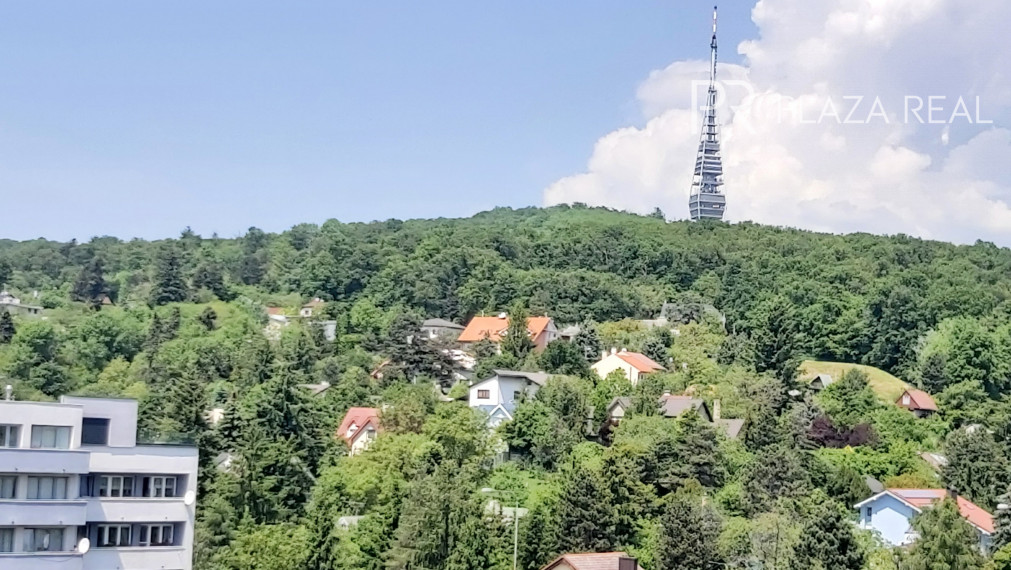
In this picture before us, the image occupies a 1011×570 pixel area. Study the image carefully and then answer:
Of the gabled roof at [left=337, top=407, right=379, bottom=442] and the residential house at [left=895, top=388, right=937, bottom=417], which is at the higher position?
the residential house at [left=895, top=388, right=937, bottom=417]

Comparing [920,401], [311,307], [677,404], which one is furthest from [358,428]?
[311,307]

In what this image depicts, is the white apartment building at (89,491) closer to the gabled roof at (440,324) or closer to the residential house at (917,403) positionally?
the residential house at (917,403)

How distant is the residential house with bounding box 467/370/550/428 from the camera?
257ft

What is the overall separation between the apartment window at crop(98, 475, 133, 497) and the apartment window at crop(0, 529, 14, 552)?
3060mm

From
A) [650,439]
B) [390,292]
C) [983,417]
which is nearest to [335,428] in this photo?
[650,439]

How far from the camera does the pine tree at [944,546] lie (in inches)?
1799

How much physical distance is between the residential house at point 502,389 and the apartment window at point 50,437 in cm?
3943

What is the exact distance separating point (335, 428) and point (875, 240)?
89.4 metres

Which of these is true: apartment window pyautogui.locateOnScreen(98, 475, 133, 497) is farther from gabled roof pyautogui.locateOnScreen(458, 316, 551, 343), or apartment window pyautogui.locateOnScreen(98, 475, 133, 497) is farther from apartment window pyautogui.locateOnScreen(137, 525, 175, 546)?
gabled roof pyautogui.locateOnScreen(458, 316, 551, 343)

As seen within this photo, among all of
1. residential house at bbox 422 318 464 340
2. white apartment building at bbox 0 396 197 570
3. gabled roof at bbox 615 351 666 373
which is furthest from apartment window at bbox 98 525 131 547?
residential house at bbox 422 318 464 340

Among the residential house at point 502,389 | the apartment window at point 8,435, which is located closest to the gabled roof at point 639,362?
the residential house at point 502,389

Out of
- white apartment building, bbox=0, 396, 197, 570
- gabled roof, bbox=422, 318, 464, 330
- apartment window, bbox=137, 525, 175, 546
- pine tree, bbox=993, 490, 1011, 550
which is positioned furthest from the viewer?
gabled roof, bbox=422, 318, 464, 330

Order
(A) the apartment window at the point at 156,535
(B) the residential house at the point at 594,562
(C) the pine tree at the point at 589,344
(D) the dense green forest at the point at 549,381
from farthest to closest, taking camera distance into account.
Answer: (C) the pine tree at the point at 589,344 → (D) the dense green forest at the point at 549,381 → (B) the residential house at the point at 594,562 → (A) the apartment window at the point at 156,535

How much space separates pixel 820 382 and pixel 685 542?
43173 millimetres
